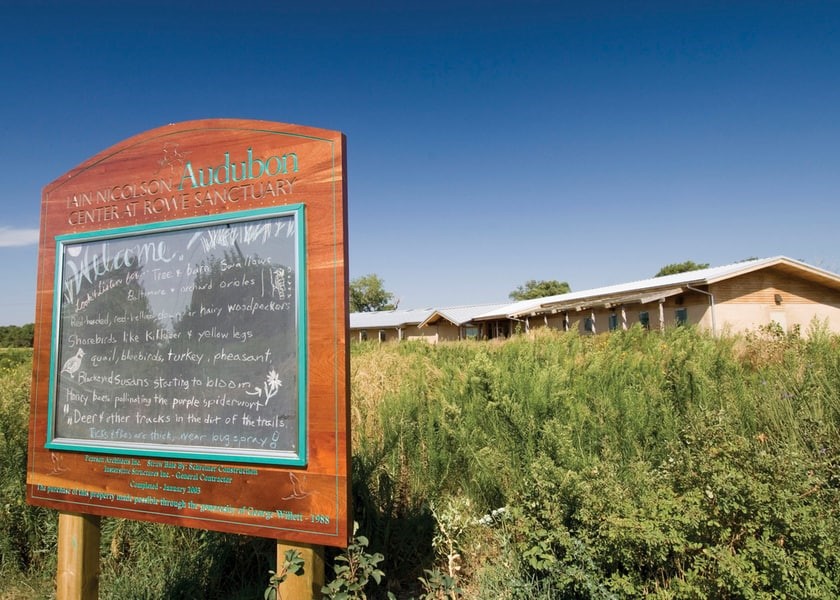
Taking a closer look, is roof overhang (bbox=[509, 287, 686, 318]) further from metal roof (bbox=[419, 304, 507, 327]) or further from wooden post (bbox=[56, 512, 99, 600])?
wooden post (bbox=[56, 512, 99, 600])

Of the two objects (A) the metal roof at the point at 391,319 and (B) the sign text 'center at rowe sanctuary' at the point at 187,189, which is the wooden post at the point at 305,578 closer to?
(B) the sign text 'center at rowe sanctuary' at the point at 187,189

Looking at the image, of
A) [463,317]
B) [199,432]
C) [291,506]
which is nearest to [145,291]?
[199,432]

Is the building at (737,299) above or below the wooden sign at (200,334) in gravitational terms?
above

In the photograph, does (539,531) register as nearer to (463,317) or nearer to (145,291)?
(145,291)

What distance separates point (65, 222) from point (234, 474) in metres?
1.97

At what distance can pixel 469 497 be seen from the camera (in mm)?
3490

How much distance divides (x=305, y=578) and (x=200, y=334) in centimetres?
128

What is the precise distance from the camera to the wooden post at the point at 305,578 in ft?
7.22

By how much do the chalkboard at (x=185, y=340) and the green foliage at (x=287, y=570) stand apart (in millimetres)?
410

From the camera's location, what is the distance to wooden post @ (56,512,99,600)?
2.69m

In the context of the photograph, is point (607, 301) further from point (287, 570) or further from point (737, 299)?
point (287, 570)

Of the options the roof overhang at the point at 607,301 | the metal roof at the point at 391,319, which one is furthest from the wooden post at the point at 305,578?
the metal roof at the point at 391,319

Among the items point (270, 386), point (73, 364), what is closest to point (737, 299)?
point (270, 386)

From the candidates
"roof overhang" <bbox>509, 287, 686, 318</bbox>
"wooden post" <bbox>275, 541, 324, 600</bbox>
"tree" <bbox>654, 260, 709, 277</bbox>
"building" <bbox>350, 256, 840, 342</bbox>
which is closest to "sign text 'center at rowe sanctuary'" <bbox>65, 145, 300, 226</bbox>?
"wooden post" <bbox>275, 541, 324, 600</bbox>
